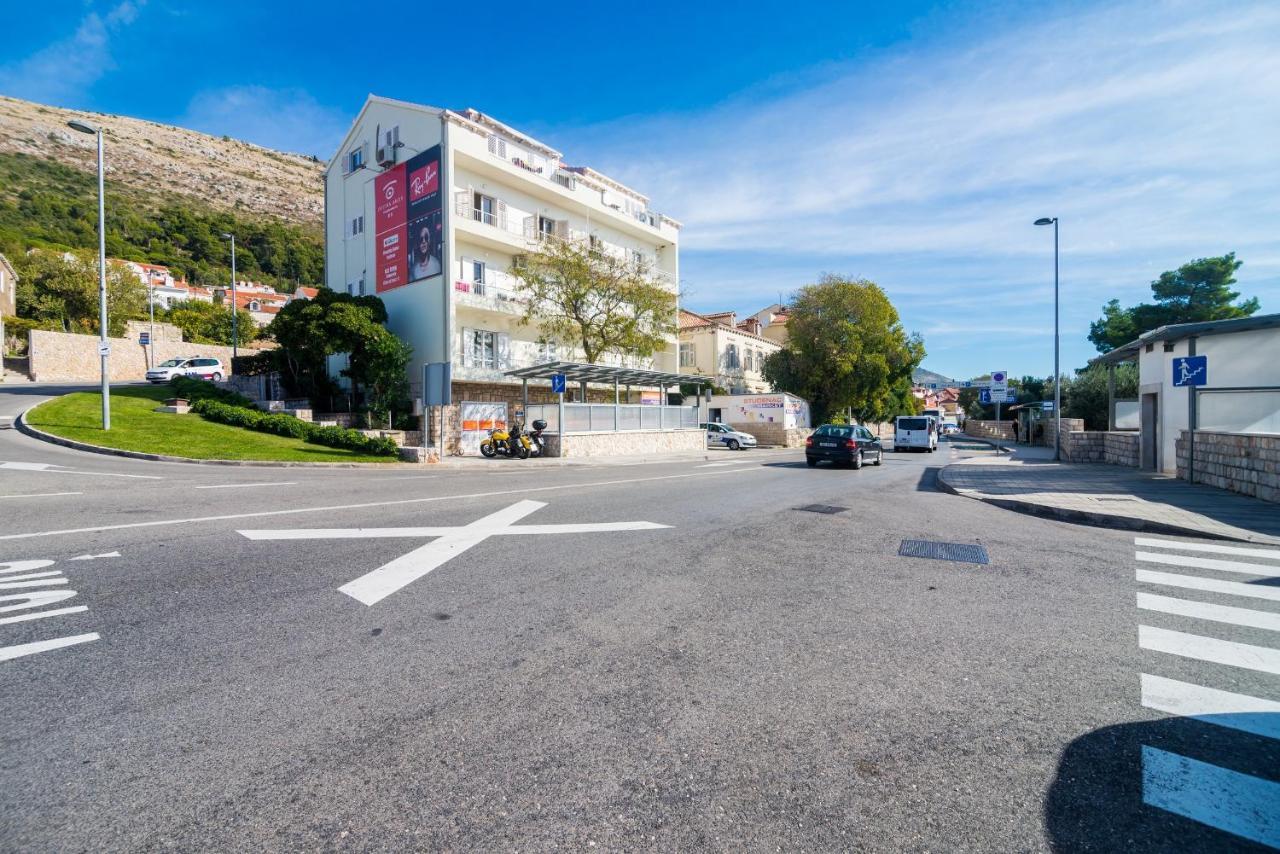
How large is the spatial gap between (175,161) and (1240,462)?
164397 mm

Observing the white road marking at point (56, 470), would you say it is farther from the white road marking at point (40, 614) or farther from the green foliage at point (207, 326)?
the green foliage at point (207, 326)

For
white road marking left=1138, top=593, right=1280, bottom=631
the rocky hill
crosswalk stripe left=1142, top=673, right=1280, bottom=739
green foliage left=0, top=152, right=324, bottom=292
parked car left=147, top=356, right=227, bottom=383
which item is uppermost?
the rocky hill

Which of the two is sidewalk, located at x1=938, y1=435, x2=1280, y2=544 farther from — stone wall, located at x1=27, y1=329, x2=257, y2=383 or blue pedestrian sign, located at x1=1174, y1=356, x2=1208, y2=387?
stone wall, located at x1=27, y1=329, x2=257, y2=383

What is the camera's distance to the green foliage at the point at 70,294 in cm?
4297

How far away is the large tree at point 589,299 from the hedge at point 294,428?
1148 centimetres

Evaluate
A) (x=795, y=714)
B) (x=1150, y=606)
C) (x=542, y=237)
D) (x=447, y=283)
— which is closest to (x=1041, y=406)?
(x=542, y=237)

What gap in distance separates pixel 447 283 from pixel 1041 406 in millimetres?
41315

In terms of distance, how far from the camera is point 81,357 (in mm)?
37219

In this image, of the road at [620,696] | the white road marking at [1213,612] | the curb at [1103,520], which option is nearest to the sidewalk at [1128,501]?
the curb at [1103,520]

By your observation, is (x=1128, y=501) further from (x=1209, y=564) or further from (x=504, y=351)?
(x=504, y=351)

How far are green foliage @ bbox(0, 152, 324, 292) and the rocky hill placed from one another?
6015 millimetres

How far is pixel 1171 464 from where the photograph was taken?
15.7 metres

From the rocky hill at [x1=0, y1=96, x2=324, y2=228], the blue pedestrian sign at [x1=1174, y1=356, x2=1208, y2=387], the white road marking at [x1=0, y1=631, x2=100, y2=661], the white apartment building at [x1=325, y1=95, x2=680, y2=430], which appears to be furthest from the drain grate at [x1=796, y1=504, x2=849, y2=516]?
the rocky hill at [x1=0, y1=96, x2=324, y2=228]

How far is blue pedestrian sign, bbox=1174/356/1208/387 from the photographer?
504 inches
